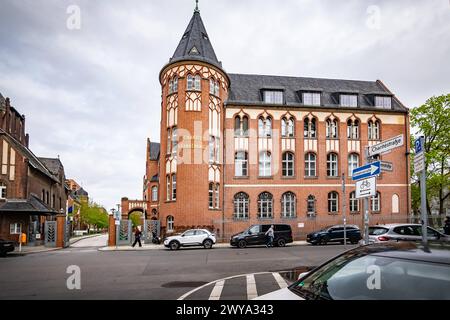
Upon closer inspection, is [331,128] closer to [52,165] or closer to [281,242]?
[281,242]

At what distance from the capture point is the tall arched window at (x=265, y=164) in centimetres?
3459

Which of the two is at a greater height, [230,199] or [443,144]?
[443,144]

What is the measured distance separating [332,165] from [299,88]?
27.5 feet

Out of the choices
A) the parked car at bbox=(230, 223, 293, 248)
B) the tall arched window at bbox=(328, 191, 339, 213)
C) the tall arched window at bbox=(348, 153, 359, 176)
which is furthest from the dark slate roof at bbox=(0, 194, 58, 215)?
the tall arched window at bbox=(348, 153, 359, 176)

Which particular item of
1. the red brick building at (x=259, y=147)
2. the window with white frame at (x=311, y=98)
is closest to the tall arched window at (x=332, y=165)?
the red brick building at (x=259, y=147)

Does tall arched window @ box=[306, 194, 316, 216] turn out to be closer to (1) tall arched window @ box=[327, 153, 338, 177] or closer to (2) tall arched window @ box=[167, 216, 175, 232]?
(1) tall arched window @ box=[327, 153, 338, 177]

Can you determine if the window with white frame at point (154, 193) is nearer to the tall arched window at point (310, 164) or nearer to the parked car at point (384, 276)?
the tall arched window at point (310, 164)

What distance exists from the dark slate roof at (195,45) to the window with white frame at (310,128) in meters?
9.82

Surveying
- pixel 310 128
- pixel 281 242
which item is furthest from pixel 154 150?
pixel 281 242

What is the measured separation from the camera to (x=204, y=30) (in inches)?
1444

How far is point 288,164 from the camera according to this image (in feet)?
115
